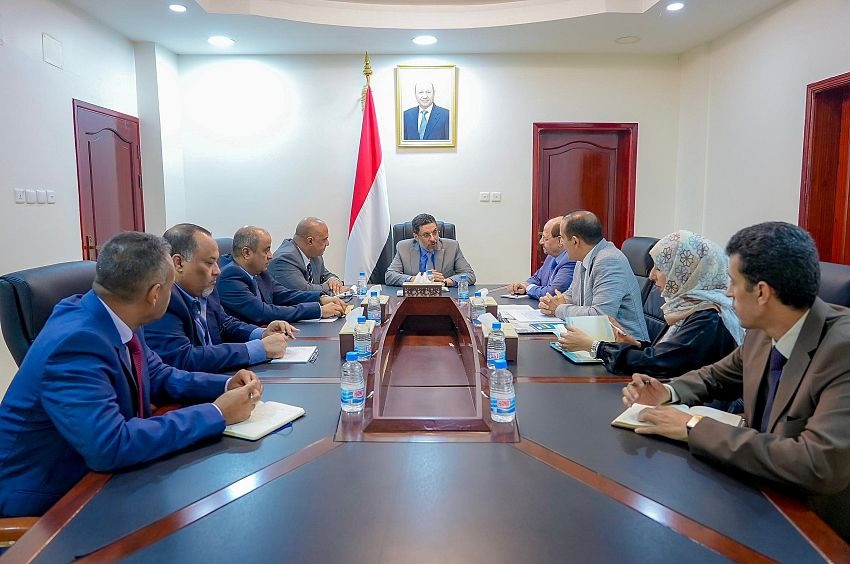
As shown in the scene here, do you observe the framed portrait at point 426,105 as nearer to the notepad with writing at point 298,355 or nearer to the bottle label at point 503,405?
the notepad with writing at point 298,355

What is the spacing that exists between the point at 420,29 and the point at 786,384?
406 centimetres

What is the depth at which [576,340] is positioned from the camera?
6.84 ft

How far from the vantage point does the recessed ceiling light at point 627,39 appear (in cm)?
474

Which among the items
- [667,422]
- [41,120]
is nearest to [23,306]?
[667,422]

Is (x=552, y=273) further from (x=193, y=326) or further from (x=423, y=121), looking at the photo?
(x=193, y=326)

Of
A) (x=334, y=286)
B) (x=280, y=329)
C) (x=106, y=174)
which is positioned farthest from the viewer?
(x=106, y=174)

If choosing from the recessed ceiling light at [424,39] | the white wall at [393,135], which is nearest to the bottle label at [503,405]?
the recessed ceiling light at [424,39]

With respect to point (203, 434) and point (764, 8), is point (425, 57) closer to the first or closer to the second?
point (764, 8)

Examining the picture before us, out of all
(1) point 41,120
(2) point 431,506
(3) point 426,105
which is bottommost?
(2) point 431,506

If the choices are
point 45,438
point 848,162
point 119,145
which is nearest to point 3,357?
point 119,145

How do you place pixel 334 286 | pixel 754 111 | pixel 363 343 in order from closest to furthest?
pixel 363 343 < pixel 334 286 < pixel 754 111

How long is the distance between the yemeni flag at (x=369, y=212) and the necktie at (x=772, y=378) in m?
4.00

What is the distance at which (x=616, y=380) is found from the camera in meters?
1.81

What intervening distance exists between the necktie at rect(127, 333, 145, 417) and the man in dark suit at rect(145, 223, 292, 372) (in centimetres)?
43
